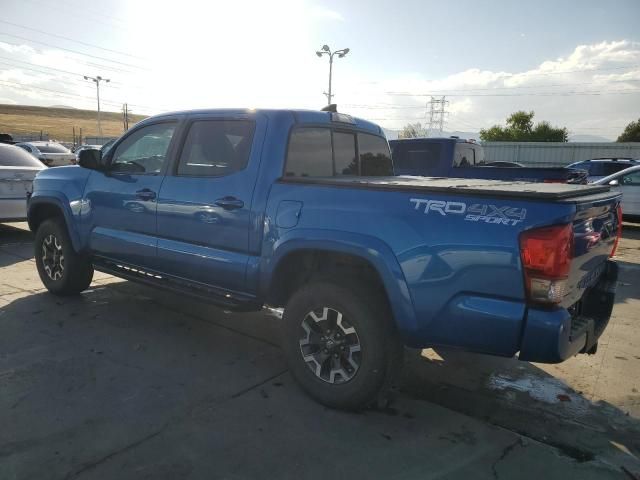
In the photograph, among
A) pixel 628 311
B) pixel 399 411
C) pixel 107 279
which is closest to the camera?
pixel 399 411

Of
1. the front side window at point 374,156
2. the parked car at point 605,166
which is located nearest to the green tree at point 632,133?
the parked car at point 605,166

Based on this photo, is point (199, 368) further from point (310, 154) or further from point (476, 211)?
point (476, 211)

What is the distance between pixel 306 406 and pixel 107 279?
4.05 metres

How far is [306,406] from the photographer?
10.7 feet

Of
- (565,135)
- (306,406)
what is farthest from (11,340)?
(565,135)

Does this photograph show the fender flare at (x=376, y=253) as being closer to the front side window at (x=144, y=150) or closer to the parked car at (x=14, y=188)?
the front side window at (x=144, y=150)

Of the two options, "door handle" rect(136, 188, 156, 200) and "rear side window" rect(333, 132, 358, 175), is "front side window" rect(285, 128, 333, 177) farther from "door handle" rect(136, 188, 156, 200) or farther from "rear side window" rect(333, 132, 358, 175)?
"door handle" rect(136, 188, 156, 200)

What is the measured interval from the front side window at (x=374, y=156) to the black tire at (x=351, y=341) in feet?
5.26

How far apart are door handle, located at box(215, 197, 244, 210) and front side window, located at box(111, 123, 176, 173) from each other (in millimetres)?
921

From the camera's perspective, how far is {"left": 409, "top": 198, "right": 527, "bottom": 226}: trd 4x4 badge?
2.49 metres

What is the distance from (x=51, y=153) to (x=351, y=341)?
1773cm

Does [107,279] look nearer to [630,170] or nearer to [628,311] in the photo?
[628,311]

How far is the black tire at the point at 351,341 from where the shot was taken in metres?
3.03

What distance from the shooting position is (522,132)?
6475 cm
